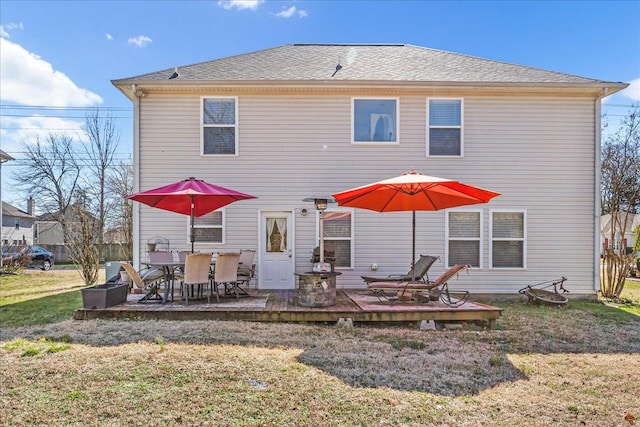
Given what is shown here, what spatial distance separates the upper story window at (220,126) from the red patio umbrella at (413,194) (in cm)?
374

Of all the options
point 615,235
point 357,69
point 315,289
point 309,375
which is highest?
point 357,69

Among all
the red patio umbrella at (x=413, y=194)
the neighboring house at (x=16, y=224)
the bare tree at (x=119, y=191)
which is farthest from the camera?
the neighboring house at (x=16, y=224)

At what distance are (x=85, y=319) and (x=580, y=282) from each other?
10.2m

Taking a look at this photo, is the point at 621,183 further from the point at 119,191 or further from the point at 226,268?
the point at 119,191

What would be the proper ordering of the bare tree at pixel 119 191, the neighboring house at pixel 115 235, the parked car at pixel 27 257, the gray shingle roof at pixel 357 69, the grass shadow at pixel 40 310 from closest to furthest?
the grass shadow at pixel 40 310 < the gray shingle roof at pixel 357 69 < the parked car at pixel 27 257 < the neighboring house at pixel 115 235 < the bare tree at pixel 119 191

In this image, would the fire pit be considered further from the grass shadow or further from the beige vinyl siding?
the grass shadow

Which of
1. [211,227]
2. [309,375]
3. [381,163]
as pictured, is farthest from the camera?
[381,163]

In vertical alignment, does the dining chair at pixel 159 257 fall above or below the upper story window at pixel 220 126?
below

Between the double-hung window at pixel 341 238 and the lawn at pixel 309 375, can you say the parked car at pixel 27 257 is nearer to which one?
the lawn at pixel 309 375

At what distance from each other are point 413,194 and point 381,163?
309cm

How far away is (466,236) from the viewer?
945cm

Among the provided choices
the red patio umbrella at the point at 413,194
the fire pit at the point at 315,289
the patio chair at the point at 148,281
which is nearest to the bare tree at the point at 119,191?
the patio chair at the point at 148,281

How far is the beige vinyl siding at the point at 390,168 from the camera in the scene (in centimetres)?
927

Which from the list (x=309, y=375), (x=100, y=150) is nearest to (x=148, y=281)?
(x=309, y=375)
